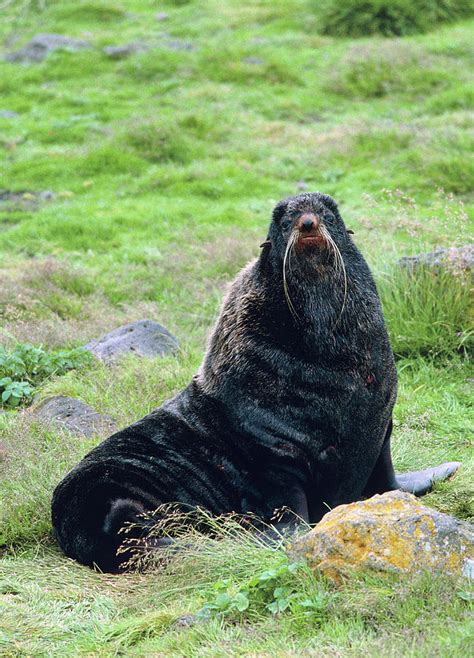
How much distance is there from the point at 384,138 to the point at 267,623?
31.9ft

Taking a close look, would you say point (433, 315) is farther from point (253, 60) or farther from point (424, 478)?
point (253, 60)

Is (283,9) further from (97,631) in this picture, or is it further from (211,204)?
(97,631)

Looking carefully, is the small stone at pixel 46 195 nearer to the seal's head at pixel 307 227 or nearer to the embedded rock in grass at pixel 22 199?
the embedded rock in grass at pixel 22 199

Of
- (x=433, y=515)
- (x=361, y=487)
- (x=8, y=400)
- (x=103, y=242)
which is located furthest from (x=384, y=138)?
(x=433, y=515)

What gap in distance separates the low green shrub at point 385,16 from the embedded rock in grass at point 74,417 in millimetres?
11877

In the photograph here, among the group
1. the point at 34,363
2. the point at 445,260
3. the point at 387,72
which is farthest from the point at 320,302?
the point at 387,72

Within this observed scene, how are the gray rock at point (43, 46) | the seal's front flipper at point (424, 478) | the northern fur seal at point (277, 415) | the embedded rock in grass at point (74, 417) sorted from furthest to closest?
the gray rock at point (43, 46) < the embedded rock in grass at point (74, 417) < the seal's front flipper at point (424, 478) < the northern fur seal at point (277, 415)

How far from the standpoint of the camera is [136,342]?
24.1 feet

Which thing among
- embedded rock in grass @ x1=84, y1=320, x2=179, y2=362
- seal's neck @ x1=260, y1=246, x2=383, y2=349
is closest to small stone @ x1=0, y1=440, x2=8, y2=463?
embedded rock in grass @ x1=84, y1=320, x2=179, y2=362

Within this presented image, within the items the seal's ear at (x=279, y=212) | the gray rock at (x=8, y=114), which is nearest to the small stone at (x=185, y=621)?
the seal's ear at (x=279, y=212)

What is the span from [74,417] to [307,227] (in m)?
2.21

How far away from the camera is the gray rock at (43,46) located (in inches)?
674

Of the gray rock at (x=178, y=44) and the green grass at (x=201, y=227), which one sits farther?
the gray rock at (x=178, y=44)

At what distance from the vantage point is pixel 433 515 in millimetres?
3721
